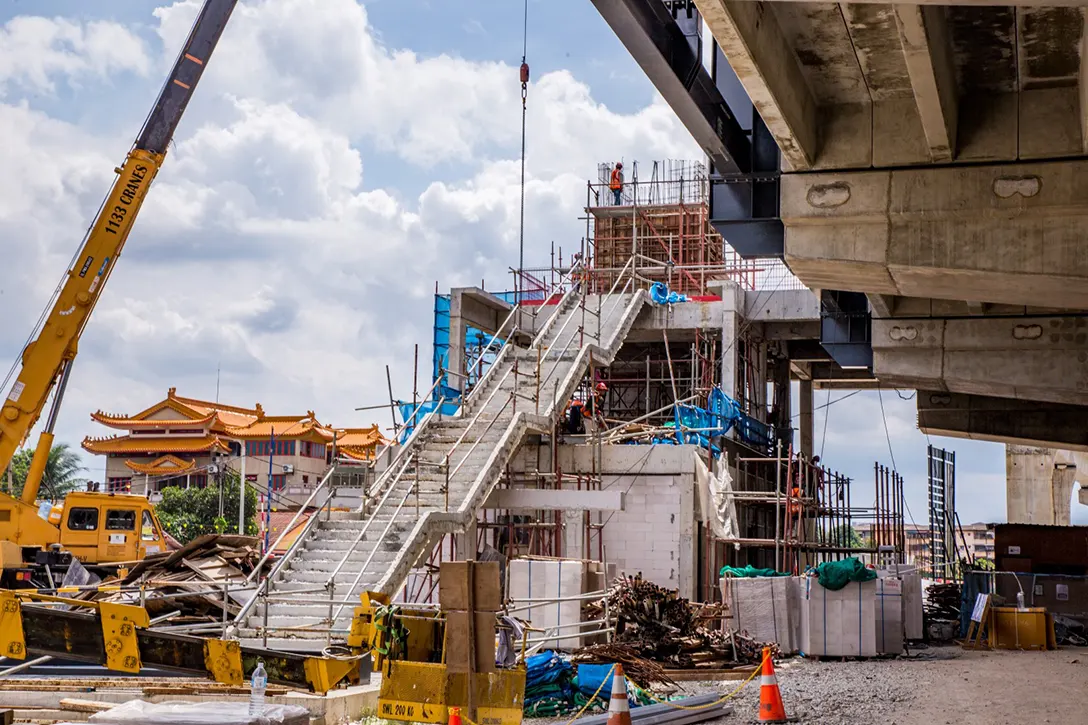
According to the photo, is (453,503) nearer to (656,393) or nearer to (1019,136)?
(1019,136)

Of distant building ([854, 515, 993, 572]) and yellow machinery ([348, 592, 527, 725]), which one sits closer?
yellow machinery ([348, 592, 527, 725])

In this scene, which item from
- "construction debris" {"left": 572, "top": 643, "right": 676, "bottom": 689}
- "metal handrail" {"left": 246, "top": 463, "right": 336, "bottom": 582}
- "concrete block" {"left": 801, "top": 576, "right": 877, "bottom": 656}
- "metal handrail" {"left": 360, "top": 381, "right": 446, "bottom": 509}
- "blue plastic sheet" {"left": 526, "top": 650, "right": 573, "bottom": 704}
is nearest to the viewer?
"blue plastic sheet" {"left": 526, "top": 650, "right": 573, "bottom": 704}

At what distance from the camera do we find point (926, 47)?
9266 mm

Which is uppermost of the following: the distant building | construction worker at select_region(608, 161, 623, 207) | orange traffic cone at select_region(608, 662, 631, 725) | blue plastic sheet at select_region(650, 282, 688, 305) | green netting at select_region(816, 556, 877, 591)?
construction worker at select_region(608, 161, 623, 207)

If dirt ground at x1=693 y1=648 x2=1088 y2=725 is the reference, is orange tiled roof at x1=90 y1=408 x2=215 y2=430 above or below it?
above

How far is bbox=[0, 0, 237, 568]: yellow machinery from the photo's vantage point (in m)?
26.6

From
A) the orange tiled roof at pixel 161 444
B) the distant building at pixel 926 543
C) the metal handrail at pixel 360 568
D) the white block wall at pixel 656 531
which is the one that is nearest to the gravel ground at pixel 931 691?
the metal handrail at pixel 360 568

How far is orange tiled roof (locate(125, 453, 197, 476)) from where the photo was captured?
74375 millimetres

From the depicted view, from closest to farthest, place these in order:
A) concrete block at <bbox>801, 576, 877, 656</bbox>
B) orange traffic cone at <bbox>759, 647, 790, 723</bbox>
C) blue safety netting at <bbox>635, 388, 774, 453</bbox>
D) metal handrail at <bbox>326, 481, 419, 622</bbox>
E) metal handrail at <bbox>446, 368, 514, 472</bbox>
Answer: orange traffic cone at <bbox>759, 647, 790, 723</bbox> → metal handrail at <bbox>326, 481, 419, 622</bbox> → concrete block at <bbox>801, 576, 877, 656</bbox> → metal handrail at <bbox>446, 368, 514, 472</bbox> → blue safety netting at <bbox>635, 388, 774, 453</bbox>

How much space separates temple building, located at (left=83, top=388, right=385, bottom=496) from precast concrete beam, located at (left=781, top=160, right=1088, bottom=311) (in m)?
64.2

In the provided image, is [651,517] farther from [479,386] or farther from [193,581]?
[193,581]

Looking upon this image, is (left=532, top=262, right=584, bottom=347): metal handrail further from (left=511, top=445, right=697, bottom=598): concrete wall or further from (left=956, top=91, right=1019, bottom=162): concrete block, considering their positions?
(left=956, top=91, right=1019, bottom=162): concrete block

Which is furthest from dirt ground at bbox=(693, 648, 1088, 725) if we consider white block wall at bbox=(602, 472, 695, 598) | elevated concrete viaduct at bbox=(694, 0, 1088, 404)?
white block wall at bbox=(602, 472, 695, 598)

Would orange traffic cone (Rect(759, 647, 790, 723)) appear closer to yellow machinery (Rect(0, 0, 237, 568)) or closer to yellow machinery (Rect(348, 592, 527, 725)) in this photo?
yellow machinery (Rect(348, 592, 527, 725))
